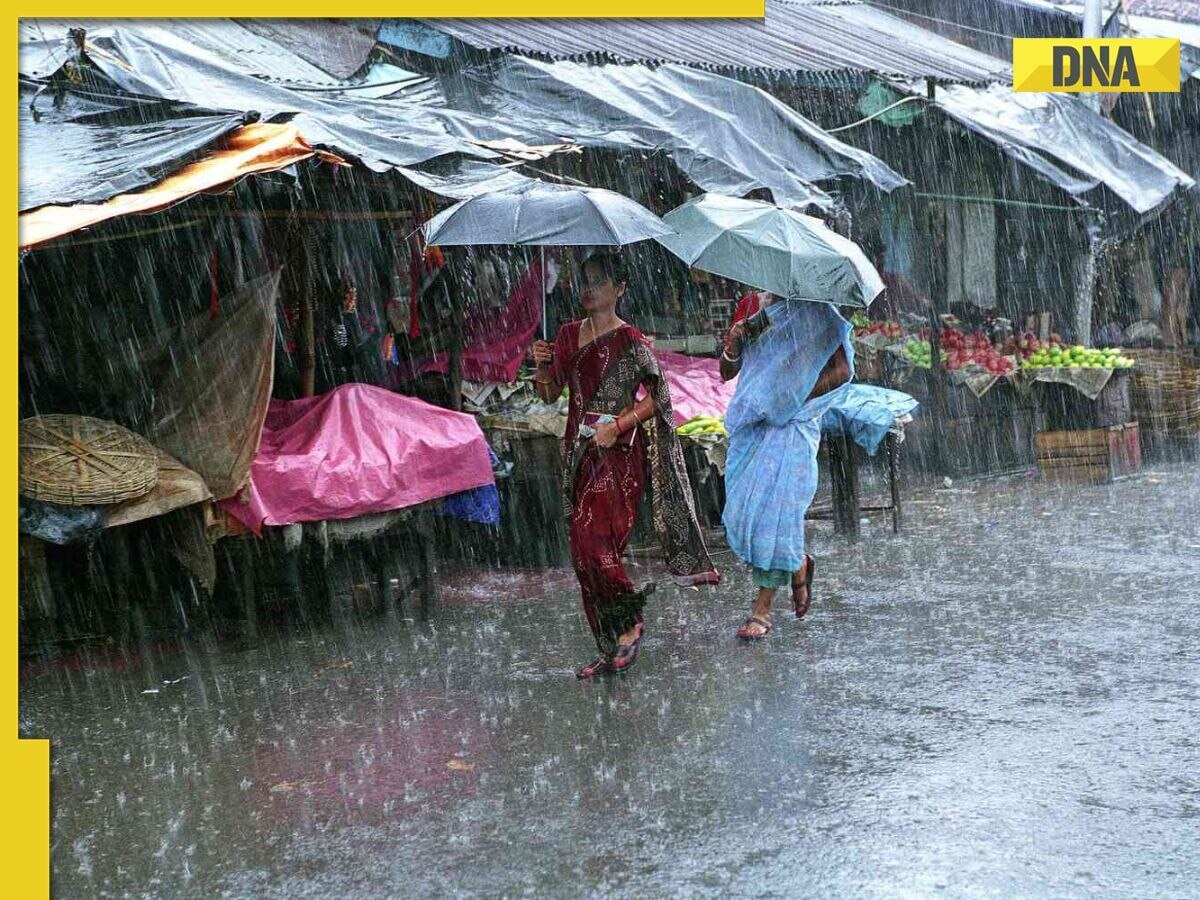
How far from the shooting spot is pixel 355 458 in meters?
7.32

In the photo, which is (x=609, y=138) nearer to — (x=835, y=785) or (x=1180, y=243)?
(x=835, y=785)

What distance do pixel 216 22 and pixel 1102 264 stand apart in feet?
38.5

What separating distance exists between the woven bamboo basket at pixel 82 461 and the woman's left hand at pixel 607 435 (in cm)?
226

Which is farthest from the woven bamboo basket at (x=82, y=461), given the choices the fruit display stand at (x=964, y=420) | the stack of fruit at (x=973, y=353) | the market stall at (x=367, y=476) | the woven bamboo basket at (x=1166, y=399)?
the woven bamboo basket at (x=1166, y=399)

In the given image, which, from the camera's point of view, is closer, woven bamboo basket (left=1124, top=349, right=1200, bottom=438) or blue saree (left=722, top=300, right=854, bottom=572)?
blue saree (left=722, top=300, right=854, bottom=572)

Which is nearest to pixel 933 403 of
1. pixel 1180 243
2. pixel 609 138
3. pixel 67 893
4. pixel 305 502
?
pixel 609 138

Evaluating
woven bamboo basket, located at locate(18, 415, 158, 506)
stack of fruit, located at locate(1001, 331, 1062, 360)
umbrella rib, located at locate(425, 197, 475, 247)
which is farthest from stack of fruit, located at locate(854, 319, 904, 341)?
woven bamboo basket, located at locate(18, 415, 158, 506)

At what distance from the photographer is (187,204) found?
294 inches

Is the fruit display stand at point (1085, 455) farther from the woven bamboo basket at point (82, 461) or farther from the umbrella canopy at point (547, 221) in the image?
the woven bamboo basket at point (82, 461)

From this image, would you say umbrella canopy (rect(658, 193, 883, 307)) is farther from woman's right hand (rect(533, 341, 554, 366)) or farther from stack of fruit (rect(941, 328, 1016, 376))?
stack of fruit (rect(941, 328, 1016, 376))

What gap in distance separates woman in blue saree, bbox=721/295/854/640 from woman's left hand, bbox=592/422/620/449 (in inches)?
38.1

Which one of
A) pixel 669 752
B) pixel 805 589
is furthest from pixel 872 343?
pixel 669 752

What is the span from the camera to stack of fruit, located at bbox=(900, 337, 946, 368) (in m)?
13.2

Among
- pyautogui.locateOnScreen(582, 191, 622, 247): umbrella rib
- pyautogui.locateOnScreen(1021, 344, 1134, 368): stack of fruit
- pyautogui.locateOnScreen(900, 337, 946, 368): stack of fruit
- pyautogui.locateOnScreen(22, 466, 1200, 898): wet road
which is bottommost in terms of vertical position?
pyautogui.locateOnScreen(22, 466, 1200, 898): wet road
